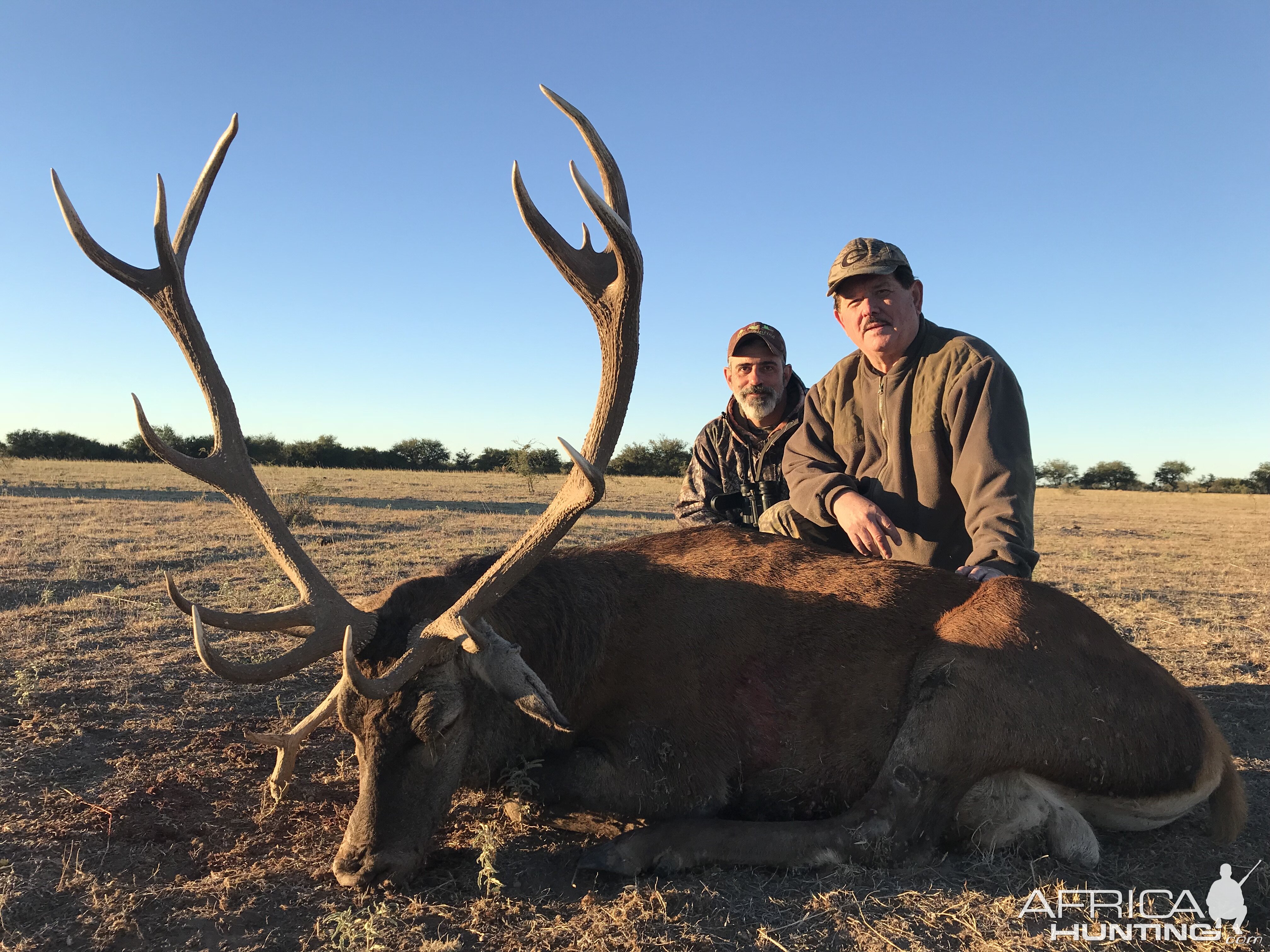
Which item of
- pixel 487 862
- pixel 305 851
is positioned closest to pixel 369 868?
pixel 487 862

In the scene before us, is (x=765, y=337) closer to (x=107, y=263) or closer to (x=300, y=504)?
(x=107, y=263)

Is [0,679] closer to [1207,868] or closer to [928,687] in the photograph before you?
[928,687]

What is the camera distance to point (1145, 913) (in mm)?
2867

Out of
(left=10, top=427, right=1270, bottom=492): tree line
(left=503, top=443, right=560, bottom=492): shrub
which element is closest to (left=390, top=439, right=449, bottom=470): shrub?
(left=10, top=427, right=1270, bottom=492): tree line

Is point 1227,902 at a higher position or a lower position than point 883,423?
lower

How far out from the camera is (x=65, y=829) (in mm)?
3271

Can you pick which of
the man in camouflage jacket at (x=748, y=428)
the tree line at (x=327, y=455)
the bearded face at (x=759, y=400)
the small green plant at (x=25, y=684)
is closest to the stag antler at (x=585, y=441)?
the small green plant at (x=25, y=684)

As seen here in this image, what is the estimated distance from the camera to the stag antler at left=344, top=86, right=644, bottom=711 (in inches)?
121

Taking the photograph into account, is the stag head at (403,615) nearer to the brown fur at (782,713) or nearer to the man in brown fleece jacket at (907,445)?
the brown fur at (782,713)

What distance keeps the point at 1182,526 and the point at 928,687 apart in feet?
79.5

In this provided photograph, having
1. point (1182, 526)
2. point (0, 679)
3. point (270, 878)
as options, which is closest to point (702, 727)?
point (270, 878)

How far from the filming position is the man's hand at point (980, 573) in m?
3.97

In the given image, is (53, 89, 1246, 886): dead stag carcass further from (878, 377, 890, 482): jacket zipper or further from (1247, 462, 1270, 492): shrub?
(1247, 462, 1270, 492): shrub

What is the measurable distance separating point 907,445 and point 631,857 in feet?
9.62
